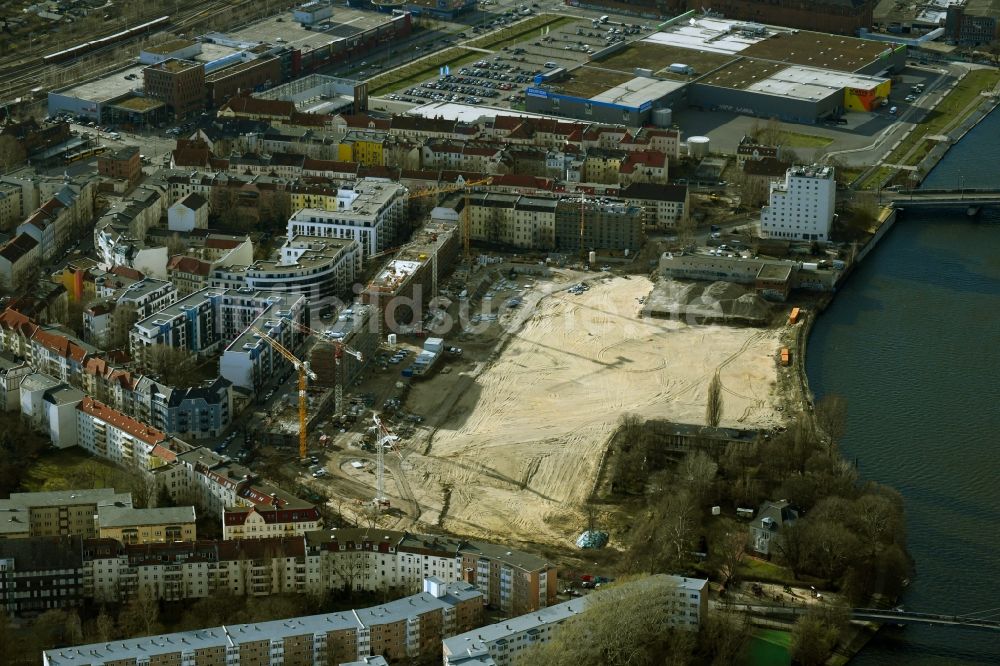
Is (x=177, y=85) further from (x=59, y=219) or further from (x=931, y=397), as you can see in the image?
(x=931, y=397)

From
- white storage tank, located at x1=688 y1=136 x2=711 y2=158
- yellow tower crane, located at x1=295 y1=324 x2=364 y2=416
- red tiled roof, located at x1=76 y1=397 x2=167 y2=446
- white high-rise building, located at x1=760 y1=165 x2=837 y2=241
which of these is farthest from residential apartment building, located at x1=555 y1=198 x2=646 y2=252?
red tiled roof, located at x1=76 y1=397 x2=167 y2=446

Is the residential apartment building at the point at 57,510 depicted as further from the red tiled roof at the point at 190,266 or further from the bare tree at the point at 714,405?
the bare tree at the point at 714,405

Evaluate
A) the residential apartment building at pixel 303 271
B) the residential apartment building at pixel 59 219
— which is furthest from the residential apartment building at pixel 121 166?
the residential apartment building at pixel 303 271

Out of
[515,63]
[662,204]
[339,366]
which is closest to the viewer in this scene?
[339,366]

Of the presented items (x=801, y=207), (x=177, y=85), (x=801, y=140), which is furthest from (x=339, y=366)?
(x=801, y=140)

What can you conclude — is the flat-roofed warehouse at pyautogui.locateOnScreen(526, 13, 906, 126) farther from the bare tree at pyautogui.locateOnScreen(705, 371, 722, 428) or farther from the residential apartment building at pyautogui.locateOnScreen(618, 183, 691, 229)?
the bare tree at pyautogui.locateOnScreen(705, 371, 722, 428)

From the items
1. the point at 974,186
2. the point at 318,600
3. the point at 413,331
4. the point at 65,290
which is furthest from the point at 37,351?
the point at 974,186

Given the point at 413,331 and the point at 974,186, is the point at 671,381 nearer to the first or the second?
the point at 413,331
